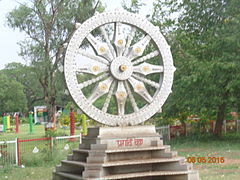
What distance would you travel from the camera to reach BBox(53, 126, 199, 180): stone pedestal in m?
7.92

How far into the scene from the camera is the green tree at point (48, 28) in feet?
74.5

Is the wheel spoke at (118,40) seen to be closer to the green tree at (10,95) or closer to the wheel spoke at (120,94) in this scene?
the wheel spoke at (120,94)

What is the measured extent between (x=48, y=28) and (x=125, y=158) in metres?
15.9

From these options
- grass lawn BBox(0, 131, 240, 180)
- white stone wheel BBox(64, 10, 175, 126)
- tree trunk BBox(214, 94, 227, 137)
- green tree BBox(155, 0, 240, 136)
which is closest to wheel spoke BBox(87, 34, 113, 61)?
white stone wheel BBox(64, 10, 175, 126)

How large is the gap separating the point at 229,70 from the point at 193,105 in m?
2.27

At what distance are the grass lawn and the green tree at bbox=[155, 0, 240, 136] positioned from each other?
1664mm

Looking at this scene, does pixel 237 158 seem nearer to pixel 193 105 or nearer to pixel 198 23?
pixel 193 105

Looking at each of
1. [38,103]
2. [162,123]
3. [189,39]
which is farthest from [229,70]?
[38,103]

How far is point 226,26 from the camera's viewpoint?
17328mm

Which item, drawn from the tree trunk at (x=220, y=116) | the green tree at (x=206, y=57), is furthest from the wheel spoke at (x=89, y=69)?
the tree trunk at (x=220, y=116)

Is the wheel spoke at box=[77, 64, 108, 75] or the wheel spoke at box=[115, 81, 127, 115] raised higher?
the wheel spoke at box=[77, 64, 108, 75]

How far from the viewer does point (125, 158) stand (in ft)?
27.3
